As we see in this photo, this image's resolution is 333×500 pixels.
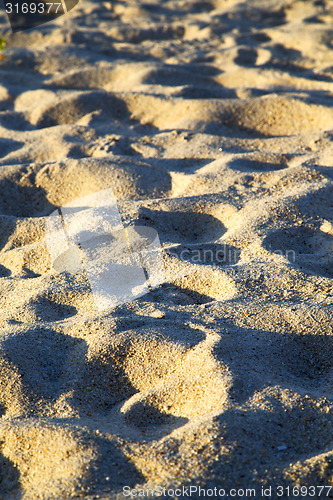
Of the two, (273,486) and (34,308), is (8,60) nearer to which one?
(34,308)

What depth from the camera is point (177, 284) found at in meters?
2.04

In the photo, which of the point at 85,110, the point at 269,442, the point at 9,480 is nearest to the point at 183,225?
the point at 269,442

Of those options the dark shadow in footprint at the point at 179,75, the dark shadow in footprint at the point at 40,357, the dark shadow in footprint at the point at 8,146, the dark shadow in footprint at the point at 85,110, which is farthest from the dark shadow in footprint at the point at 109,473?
the dark shadow in footprint at the point at 179,75

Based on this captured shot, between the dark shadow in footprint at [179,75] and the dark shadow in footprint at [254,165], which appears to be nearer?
the dark shadow in footprint at [254,165]

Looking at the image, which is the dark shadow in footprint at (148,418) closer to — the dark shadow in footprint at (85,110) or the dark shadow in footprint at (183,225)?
the dark shadow in footprint at (183,225)

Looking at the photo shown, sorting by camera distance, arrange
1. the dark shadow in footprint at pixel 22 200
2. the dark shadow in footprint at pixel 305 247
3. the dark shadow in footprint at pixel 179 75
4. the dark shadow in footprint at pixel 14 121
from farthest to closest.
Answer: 1. the dark shadow in footprint at pixel 179 75
2. the dark shadow in footprint at pixel 14 121
3. the dark shadow in footprint at pixel 22 200
4. the dark shadow in footprint at pixel 305 247

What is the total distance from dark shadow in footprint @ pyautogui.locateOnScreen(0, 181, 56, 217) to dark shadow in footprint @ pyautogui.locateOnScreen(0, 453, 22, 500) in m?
1.53

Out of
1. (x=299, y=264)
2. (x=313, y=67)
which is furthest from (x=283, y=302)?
(x=313, y=67)

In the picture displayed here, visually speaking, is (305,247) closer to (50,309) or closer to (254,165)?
(254,165)

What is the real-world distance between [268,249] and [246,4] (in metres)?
4.60

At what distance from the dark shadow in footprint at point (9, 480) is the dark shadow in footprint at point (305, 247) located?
1.38m

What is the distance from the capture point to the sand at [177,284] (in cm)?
132

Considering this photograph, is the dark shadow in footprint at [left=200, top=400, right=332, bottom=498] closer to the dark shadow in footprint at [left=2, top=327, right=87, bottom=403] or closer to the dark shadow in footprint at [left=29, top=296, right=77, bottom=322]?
the dark shadow in footprint at [left=2, top=327, right=87, bottom=403]

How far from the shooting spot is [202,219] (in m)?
2.44
